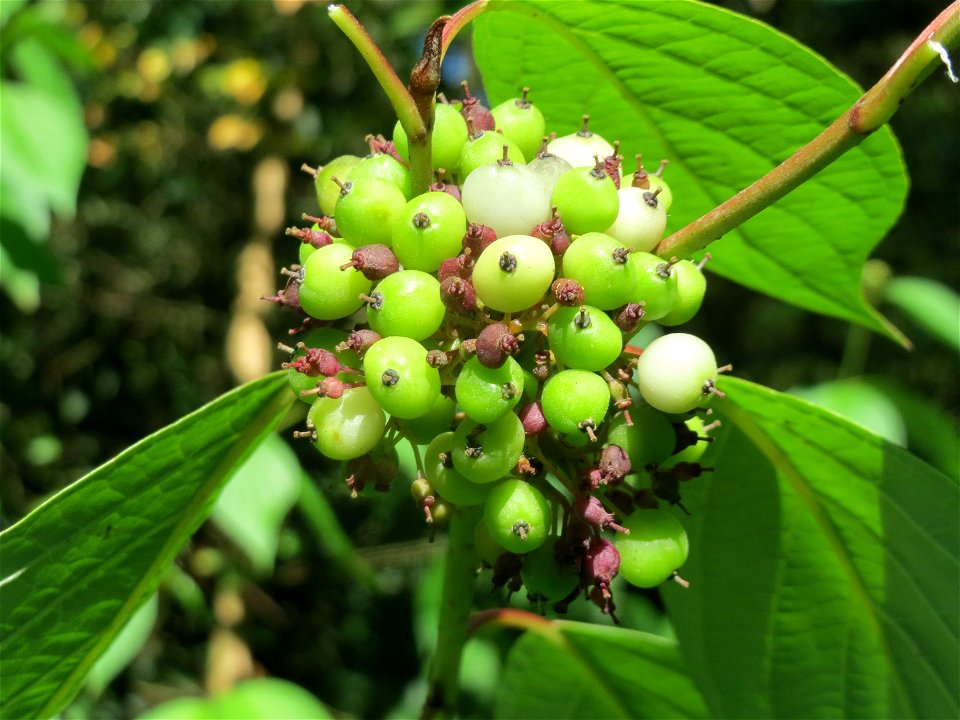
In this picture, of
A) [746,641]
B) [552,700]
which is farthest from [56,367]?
[746,641]

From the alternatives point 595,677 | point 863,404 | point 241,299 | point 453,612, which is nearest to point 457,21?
point 453,612

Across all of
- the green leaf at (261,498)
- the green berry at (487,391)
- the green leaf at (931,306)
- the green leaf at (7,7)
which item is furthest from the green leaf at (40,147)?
the green leaf at (931,306)

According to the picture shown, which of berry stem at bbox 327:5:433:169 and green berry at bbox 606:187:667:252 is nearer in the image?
berry stem at bbox 327:5:433:169

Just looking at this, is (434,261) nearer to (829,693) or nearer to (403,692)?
(829,693)

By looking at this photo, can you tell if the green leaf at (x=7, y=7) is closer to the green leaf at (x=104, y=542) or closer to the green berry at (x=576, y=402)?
the green leaf at (x=104, y=542)

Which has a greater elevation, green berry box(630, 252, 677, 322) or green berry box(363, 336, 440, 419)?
green berry box(630, 252, 677, 322)

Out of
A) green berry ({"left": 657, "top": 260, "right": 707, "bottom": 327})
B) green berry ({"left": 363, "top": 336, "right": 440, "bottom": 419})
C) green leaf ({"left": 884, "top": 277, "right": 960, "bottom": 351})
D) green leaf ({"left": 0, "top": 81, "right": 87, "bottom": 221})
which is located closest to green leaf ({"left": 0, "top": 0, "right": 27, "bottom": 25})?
green leaf ({"left": 0, "top": 81, "right": 87, "bottom": 221})

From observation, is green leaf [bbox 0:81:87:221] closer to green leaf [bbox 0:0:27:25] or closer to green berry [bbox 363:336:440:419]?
green leaf [bbox 0:0:27:25]
